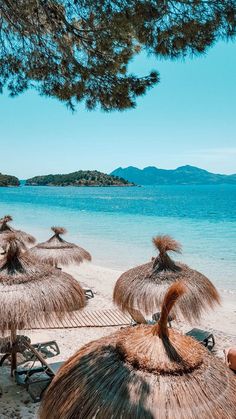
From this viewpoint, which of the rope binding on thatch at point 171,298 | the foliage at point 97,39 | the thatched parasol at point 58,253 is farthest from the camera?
the thatched parasol at point 58,253

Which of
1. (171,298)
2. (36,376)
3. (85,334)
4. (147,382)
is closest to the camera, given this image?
(147,382)

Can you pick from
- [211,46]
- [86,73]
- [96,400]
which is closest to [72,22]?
[86,73]

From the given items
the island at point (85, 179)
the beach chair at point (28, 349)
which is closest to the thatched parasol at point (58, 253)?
the beach chair at point (28, 349)

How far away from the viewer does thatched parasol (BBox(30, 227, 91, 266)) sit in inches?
415

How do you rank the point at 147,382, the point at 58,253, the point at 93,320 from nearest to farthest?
the point at 147,382
the point at 93,320
the point at 58,253

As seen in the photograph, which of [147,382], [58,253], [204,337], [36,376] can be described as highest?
[147,382]

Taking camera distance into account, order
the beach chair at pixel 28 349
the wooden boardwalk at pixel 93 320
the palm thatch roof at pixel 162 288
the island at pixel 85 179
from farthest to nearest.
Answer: the island at pixel 85 179, the wooden boardwalk at pixel 93 320, the palm thatch roof at pixel 162 288, the beach chair at pixel 28 349

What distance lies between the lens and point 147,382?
8.31ft

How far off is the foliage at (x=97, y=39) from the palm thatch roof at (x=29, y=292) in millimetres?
2444

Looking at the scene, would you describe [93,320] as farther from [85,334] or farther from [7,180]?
[7,180]

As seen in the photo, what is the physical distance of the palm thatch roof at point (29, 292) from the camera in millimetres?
4965

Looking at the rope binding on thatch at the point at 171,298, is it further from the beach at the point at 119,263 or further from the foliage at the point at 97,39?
the beach at the point at 119,263

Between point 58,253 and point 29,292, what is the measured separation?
18.2 feet

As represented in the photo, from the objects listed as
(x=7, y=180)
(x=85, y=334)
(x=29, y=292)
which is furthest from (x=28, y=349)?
(x=7, y=180)
